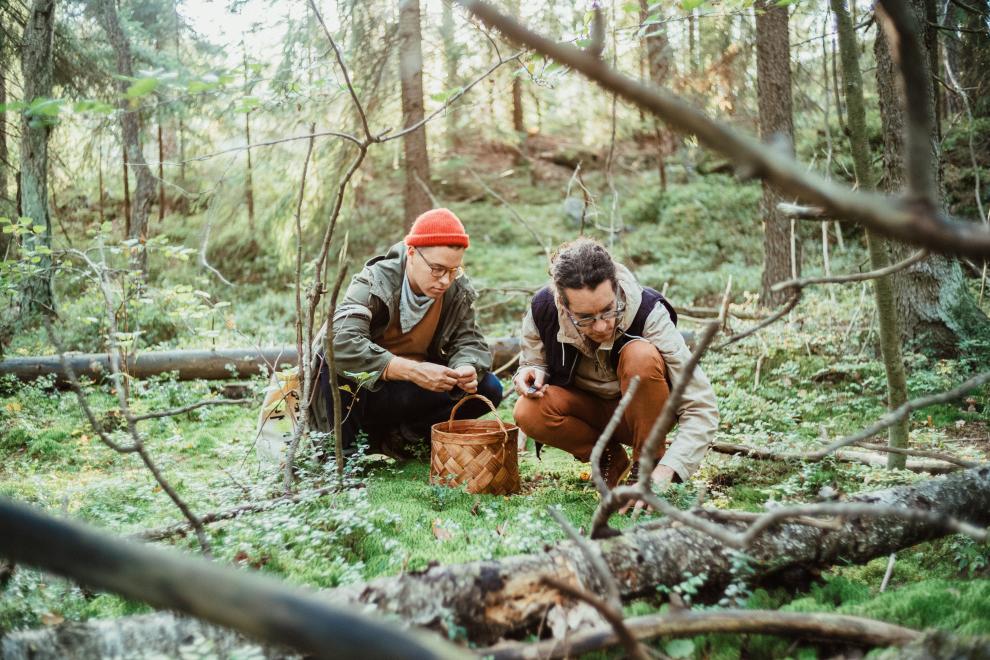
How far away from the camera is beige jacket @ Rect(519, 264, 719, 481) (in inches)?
128

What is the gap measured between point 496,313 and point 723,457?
253 inches

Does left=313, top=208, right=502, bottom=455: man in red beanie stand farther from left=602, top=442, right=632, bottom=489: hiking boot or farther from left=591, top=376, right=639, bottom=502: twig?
left=591, top=376, right=639, bottom=502: twig

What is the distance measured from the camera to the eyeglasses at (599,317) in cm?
333

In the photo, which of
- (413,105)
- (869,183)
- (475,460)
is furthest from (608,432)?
(413,105)

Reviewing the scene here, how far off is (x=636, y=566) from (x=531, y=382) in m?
1.84

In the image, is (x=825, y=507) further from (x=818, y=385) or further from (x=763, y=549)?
(x=818, y=385)

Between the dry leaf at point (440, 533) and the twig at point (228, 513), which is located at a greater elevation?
the twig at point (228, 513)

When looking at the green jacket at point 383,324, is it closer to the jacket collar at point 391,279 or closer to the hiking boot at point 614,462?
the jacket collar at point 391,279

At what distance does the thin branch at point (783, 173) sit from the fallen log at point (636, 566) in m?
1.16

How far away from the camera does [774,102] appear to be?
7469mm

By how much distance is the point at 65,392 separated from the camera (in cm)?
644

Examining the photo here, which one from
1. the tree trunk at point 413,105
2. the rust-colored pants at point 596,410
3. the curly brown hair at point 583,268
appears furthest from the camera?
the tree trunk at point 413,105

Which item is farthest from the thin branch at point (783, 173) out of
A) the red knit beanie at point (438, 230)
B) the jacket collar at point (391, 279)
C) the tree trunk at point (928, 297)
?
the tree trunk at point (928, 297)

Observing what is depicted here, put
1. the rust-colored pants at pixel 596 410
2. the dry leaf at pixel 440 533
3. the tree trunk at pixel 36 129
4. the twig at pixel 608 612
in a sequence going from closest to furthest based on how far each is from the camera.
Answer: the twig at pixel 608 612, the dry leaf at pixel 440 533, the rust-colored pants at pixel 596 410, the tree trunk at pixel 36 129
